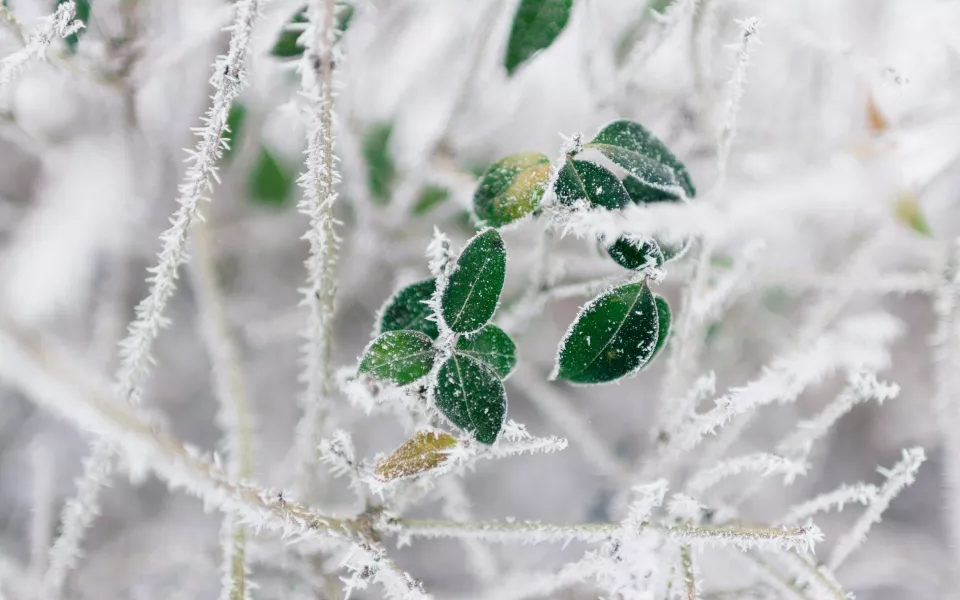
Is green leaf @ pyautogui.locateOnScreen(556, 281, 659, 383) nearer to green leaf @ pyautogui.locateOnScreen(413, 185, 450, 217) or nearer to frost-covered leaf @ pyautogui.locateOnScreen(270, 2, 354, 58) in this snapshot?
frost-covered leaf @ pyautogui.locateOnScreen(270, 2, 354, 58)

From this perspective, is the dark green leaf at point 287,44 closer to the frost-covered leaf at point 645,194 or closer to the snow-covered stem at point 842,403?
the frost-covered leaf at point 645,194

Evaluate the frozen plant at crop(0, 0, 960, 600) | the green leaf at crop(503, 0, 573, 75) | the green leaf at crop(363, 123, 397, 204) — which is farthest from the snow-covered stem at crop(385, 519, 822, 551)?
the green leaf at crop(363, 123, 397, 204)

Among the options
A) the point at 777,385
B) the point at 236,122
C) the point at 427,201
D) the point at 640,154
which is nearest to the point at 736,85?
the point at 640,154

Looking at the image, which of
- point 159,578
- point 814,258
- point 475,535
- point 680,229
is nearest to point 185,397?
point 159,578

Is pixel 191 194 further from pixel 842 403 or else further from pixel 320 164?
pixel 842 403

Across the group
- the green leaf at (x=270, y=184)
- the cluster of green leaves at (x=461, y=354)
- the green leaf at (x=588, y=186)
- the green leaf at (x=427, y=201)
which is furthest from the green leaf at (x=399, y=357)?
the green leaf at (x=270, y=184)

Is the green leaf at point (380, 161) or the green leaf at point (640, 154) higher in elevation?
the green leaf at point (380, 161)
